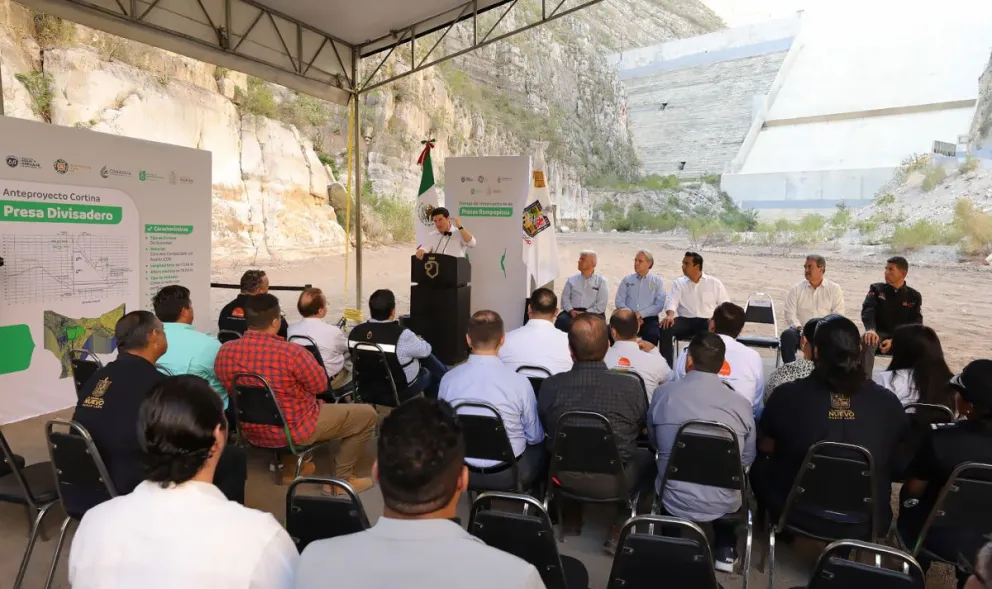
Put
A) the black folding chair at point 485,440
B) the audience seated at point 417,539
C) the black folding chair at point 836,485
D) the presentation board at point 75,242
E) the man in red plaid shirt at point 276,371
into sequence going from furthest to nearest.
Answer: the presentation board at point 75,242 < the man in red plaid shirt at point 276,371 < the black folding chair at point 485,440 < the black folding chair at point 836,485 < the audience seated at point 417,539

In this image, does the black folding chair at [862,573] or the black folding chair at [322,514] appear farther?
the black folding chair at [322,514]

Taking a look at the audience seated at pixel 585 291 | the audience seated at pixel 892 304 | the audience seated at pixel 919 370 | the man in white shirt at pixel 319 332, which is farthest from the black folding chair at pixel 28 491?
the audience seated at pixel 892 304

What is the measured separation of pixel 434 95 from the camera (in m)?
23.5

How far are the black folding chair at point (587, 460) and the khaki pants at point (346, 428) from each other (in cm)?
126

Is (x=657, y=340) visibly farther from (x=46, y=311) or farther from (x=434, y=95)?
(x=434, y=95)

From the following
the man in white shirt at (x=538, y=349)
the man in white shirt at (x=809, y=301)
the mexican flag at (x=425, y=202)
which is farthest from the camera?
the mexican flag at (x=425, y=202)

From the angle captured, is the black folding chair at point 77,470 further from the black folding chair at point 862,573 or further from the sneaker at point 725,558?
the sneaker at point 725,558

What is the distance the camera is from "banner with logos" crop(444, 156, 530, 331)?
656 cm

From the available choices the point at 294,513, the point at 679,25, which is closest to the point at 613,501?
the point at 294,513

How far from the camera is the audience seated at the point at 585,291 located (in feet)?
19.1

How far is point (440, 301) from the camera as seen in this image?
5727mm

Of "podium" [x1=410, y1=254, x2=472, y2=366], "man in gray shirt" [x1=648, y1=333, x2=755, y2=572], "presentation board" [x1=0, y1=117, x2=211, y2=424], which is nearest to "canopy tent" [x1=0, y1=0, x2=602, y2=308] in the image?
"presentation board" [x1=0, y1=117, x2=211, y2=424]

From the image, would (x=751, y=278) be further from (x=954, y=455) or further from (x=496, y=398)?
(x=496, y=398)

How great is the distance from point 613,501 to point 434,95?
23.2 meters
